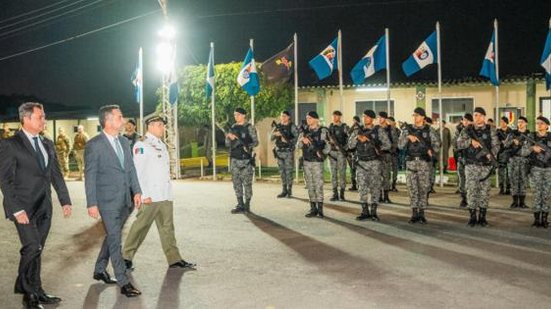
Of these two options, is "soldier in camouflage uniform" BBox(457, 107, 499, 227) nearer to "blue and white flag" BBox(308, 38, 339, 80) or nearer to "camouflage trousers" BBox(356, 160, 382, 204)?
"camouflage trousers" BBox(356, 160, 382, 204)

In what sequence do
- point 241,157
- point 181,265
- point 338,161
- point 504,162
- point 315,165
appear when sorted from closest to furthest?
point 181,265
point 315,165
point 241,157
point 504,162
point 338,161

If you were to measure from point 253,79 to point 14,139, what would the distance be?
13.5m

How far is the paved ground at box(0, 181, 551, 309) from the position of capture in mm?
6457

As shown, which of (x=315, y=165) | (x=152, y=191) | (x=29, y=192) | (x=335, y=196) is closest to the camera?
(x=29, y=192)

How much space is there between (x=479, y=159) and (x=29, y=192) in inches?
301

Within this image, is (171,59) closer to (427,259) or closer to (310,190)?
(310,190)

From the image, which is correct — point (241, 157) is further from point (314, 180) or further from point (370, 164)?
point (370, 164)

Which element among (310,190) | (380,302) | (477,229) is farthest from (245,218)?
(380,302)

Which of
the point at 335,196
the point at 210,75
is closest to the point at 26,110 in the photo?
the point at 335,196

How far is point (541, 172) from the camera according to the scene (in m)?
11.0

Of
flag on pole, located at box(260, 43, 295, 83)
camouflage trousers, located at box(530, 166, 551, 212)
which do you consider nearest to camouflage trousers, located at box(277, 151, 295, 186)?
flag on pole, located at box(260, 43, 295, 83)

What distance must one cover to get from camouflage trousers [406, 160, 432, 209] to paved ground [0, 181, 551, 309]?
0.49m

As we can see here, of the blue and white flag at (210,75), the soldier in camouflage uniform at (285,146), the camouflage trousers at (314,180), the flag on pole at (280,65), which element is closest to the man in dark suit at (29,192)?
the camouflage trousers at (314,180)

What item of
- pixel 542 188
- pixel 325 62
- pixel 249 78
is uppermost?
pixel 325 62
